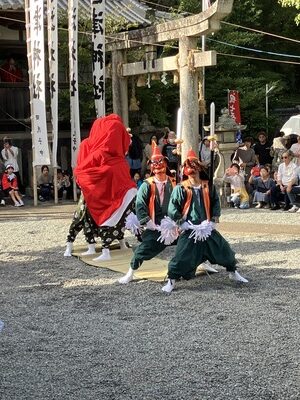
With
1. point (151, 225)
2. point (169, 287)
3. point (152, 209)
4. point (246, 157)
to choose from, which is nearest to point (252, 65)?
point (246, 157)

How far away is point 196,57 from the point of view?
11789mm

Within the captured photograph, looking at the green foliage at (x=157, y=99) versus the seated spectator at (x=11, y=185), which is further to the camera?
the green foliage at (x=157, y=99)

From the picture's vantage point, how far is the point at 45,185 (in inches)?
548

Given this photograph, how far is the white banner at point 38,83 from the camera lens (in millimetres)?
12109

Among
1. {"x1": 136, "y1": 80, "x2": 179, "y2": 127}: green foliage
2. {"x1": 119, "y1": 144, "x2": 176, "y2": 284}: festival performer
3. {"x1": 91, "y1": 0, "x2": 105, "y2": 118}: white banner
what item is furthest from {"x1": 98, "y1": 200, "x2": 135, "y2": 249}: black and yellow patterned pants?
{"x1": 136, "y1": 80, "x2": 179, "y2": 127}: green foliage

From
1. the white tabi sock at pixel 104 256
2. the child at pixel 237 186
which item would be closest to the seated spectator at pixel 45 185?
the child at pixel 237 186

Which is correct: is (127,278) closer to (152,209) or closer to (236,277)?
(152,209)

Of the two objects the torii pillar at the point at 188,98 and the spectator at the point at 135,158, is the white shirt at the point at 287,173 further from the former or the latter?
the spectator at the point at 135,158

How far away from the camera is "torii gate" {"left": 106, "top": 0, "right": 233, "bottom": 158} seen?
11.3m

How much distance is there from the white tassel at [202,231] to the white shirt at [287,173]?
17.8 ft

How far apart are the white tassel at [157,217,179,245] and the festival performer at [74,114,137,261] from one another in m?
1.42

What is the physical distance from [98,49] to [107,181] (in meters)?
5.59

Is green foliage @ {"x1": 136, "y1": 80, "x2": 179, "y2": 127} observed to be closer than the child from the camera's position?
No

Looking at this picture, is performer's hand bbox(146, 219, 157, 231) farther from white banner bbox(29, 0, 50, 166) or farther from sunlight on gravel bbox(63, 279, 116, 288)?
white banner bbox(29, 0, 50, 166)
